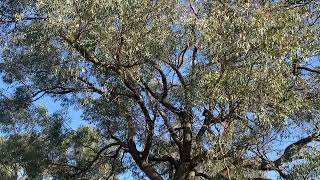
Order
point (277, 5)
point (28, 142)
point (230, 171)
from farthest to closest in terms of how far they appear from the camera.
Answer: point (28, 142)
point (230, 171)
point (277, 5)

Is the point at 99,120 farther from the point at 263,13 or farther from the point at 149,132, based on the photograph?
the point at 263,13

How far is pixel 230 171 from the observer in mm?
9977

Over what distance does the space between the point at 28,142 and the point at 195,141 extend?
Result: 4.14 metres

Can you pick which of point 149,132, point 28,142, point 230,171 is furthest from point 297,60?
point 28,142

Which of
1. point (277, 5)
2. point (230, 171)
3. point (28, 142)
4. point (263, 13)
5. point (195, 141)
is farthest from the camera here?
point (28, 142)

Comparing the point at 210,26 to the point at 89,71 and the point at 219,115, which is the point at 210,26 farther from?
the point at 89,71

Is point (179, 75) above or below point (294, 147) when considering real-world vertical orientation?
above

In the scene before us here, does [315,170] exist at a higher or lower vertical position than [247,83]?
lower

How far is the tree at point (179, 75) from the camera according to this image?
27.7 ft

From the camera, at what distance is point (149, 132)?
11047 mm

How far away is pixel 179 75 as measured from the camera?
10.5 metres

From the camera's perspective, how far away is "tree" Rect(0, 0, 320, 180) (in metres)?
8.44

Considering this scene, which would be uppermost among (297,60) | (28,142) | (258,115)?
(28,142)

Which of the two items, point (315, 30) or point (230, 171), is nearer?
point (315, 30)
